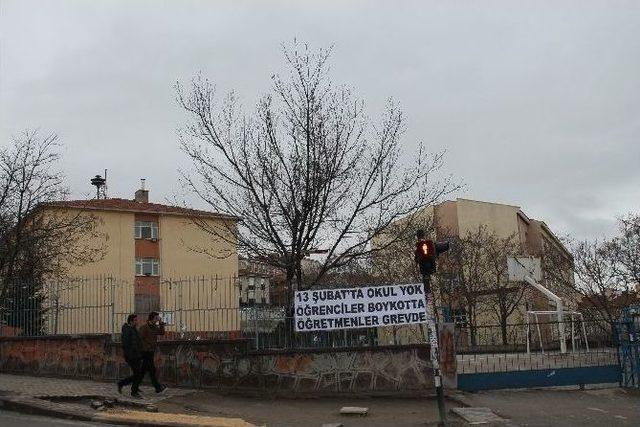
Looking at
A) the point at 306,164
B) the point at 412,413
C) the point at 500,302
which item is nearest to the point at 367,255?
the point at 306,164

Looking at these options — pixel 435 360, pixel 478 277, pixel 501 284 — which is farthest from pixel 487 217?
pixel 435 360

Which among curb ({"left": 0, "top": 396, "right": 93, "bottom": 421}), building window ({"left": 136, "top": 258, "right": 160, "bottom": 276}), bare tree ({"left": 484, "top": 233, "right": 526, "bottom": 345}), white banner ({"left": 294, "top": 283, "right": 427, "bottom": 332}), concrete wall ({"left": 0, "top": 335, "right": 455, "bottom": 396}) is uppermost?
building window ({"left": 136, "top": 258, "right": 160, "bottom": 276})

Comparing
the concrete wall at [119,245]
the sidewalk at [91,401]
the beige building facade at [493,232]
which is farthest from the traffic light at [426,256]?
the concrete wall at [119,245]

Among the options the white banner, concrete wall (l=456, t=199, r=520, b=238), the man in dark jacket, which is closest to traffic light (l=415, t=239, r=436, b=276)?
the white banner

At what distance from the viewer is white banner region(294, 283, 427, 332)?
14766mm

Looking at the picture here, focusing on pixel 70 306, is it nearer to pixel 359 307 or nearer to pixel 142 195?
pixel 359 307

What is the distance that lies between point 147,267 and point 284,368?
125ft

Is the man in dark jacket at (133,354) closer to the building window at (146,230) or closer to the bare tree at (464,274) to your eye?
the bare tree at (464,274)

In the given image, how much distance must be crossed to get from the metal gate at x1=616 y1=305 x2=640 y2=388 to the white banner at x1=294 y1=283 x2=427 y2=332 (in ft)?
14.7

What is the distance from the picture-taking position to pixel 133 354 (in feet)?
46.9

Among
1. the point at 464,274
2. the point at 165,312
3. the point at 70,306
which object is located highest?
the point at 464,274

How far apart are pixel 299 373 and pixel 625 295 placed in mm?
20370

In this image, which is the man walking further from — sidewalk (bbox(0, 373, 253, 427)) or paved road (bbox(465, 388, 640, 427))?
paved road (bbox(465, 388, 640, 427))

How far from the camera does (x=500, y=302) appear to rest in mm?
42438
